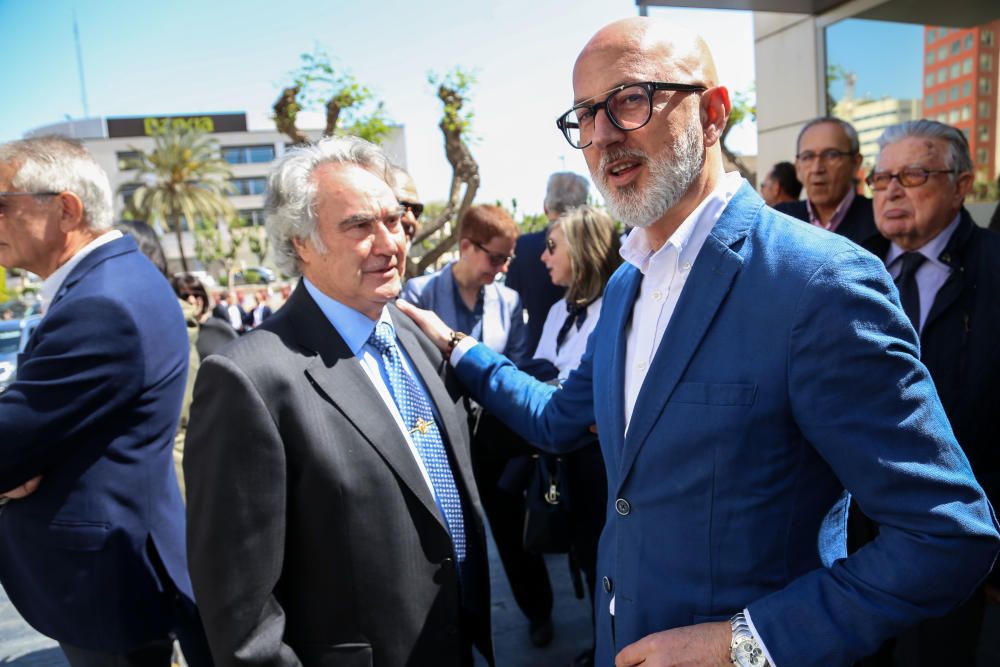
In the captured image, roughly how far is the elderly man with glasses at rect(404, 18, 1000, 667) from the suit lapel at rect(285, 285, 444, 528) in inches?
20.3

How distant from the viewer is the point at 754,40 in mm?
6949

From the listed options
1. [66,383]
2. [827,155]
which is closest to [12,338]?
[66,383]

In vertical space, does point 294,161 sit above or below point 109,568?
above

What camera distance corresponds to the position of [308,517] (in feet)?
5.14

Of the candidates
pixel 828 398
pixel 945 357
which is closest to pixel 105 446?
pixel 828 398

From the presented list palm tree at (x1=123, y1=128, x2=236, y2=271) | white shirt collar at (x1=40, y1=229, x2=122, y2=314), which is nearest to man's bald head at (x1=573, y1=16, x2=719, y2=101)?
white shirt collar at (x1=40, y1=229, x2=122, y2=314)

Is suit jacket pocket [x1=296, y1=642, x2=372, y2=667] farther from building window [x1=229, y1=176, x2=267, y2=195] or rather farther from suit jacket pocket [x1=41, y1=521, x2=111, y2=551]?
building window [x1=229, y1=176, x2=267, y2=195]

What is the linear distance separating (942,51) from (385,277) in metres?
5.57

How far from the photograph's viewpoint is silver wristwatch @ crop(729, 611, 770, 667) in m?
1.14

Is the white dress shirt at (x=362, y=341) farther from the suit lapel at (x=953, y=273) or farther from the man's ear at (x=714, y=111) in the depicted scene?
the suit lapel at (x=953, y=273)

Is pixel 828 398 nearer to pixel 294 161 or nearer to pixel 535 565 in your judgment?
pixel 294 161

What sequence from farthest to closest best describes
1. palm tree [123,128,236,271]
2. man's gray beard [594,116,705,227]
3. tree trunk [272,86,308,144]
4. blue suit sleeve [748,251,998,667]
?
palm tree [123,128,236,271]
tree trunk [272,86,308,144]
man's gray beard [594,116,705,227]
blue suit sleeve [748,251,998,667]

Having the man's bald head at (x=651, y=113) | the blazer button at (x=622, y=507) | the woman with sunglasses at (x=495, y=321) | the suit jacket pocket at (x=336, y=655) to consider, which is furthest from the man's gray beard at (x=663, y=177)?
the woman with sunglasses at (x=495, y=321)

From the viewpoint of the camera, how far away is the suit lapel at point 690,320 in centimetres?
124
